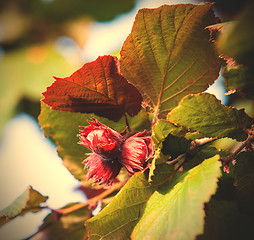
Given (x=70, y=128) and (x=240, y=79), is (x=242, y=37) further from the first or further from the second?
(x=70, y=128)

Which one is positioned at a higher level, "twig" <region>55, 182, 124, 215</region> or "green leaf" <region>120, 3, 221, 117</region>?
"green leaf" <region>120, 3, 221, 117</region>

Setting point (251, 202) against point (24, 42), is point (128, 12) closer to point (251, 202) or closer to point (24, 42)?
point (24, 42)

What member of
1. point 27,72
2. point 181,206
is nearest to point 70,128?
point 181,206

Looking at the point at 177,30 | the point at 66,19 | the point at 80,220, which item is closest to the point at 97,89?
the point at 177,30

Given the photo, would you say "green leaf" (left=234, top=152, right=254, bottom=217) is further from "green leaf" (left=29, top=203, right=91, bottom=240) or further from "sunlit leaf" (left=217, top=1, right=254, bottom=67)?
"green leaf" (left=29, top=203, right=91, bottom=240)

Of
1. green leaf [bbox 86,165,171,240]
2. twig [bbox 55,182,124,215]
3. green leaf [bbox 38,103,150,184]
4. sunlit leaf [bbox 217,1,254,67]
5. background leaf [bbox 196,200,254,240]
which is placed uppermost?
green leaf [bbox 38,103,150,184]

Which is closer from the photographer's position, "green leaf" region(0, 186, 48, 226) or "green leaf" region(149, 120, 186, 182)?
"green leaf" region(149, 120, 186, 182)

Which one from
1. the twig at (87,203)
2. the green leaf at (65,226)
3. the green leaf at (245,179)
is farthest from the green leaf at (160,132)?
the green leaf at (65,226)

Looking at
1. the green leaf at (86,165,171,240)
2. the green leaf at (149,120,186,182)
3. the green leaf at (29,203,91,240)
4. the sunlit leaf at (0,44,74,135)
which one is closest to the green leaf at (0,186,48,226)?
the green leaf at (29,203,91,240)
